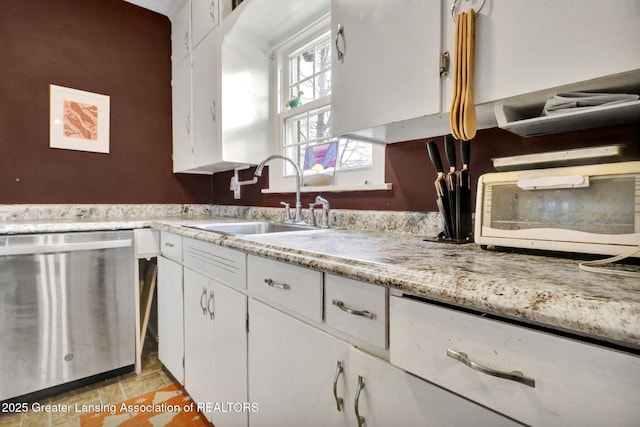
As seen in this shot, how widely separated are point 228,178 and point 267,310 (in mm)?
1918

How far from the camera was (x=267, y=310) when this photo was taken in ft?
3.40

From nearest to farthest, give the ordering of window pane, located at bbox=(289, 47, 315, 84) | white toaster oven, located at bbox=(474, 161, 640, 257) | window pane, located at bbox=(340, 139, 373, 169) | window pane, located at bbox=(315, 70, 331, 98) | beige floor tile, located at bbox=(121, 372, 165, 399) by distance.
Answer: white toaster oven, located at bbox=(474, 161, 640, 257)
window pane, located at bbox=(340, 139, 373, 169)
beige floor tile, located at bbox=(121, 372, 165, 399)
window pane, located at bbox=(315, 70, 331, 98)
window pane, located at bbox=(289, 47, 315, 84)

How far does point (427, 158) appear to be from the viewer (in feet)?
4.23

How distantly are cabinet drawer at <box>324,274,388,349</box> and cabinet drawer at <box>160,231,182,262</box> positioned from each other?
118 cm

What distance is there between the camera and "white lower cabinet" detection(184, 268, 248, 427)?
1186mm

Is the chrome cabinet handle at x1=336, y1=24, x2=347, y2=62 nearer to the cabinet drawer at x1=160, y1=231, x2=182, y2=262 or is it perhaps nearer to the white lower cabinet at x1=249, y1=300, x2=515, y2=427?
the white lower cabinet at x1=249, y1=300, x2=515, y2=427

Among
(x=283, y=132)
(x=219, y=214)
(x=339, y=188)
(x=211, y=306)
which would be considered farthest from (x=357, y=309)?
(x=219, y=214)

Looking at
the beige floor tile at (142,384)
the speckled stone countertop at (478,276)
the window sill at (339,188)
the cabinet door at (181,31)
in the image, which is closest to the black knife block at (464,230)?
the speckled stone countertop at (478,276)

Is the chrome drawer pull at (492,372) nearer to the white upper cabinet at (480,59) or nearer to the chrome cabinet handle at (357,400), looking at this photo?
the chrome cabinet handle at (357,400)

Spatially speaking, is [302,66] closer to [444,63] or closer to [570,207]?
[444,63]

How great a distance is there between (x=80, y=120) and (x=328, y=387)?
8.75 ft

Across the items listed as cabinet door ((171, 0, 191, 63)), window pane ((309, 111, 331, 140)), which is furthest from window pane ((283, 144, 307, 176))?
cabinet door ((171, 0, 191, 63))

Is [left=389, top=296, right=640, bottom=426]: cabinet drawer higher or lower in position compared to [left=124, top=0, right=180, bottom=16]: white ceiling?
lower

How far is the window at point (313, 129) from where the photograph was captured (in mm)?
1700
